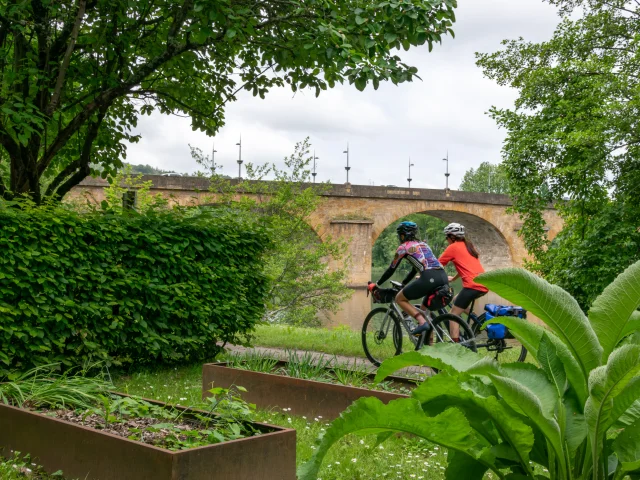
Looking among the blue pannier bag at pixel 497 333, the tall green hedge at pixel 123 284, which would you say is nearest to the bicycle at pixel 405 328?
the blue pannier bag at pixel 497 333

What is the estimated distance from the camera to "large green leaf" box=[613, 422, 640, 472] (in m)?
1.79

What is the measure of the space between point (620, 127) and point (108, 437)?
35.4 feet

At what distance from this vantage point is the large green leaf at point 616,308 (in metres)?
1.88

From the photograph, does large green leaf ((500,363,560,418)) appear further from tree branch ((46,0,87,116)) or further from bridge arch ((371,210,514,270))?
bridge arch ((371,210,514,270))

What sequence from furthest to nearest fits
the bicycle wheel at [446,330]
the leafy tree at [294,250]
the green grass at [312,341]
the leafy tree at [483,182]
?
the leafy tree at [483,182] < the leafy tree at [294,250] < the green grass at [312,341] < the bicycle wheel at [446,330]

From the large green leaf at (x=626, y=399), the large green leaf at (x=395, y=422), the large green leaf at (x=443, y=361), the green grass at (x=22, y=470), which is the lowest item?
the green grass at (x=22, y=470)

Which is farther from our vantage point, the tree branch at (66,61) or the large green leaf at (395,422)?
the tree branch at (66,61)

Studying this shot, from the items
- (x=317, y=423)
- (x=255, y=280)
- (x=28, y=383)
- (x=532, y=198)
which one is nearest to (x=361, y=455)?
(x=317, y=423)

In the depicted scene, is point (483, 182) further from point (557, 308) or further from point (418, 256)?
point (557, 308)

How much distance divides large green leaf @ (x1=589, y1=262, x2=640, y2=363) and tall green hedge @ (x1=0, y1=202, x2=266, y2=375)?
4765mm

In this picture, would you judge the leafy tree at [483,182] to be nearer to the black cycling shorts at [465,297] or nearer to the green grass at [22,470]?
the black cycling shorts at [465,297]

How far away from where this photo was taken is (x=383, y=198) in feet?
108

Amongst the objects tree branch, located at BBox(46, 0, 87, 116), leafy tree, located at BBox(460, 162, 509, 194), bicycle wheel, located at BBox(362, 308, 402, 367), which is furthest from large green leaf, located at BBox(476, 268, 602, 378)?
leafy tree, located at BBox(460, 162, 509, 194)

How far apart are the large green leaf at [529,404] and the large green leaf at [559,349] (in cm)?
19
